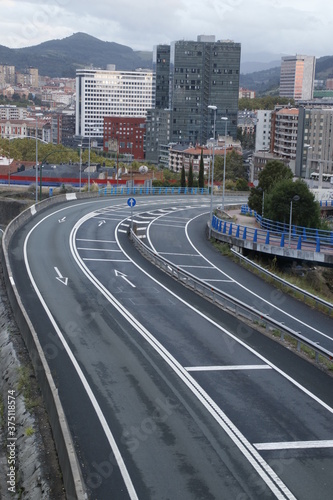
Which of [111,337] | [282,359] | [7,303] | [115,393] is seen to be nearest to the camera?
[115,393]

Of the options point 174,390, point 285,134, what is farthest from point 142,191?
point 285,134

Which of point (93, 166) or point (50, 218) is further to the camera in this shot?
point (93, 166)

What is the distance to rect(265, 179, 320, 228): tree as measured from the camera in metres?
39.4

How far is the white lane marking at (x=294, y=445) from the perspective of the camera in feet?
43.6

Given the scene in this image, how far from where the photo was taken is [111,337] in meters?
20.4

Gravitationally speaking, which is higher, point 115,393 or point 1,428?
point 115,393

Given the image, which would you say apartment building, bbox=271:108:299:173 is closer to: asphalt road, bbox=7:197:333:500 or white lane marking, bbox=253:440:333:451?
asphalt road, bbox=7:197:333:500

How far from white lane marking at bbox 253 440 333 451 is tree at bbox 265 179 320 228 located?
26645mm

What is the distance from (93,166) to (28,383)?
9617 centimetres

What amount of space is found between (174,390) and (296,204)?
82.0ft

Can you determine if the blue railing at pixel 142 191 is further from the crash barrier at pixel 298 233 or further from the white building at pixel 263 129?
the white building at pixel 263 129

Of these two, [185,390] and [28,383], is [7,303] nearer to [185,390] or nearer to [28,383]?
[28,383]

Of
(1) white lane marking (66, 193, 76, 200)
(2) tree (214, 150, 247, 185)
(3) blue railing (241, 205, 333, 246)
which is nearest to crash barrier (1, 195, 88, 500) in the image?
(3) blue railing (241, 205, 333, 246)

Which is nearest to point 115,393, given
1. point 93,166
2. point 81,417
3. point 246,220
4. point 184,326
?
point 81,417
